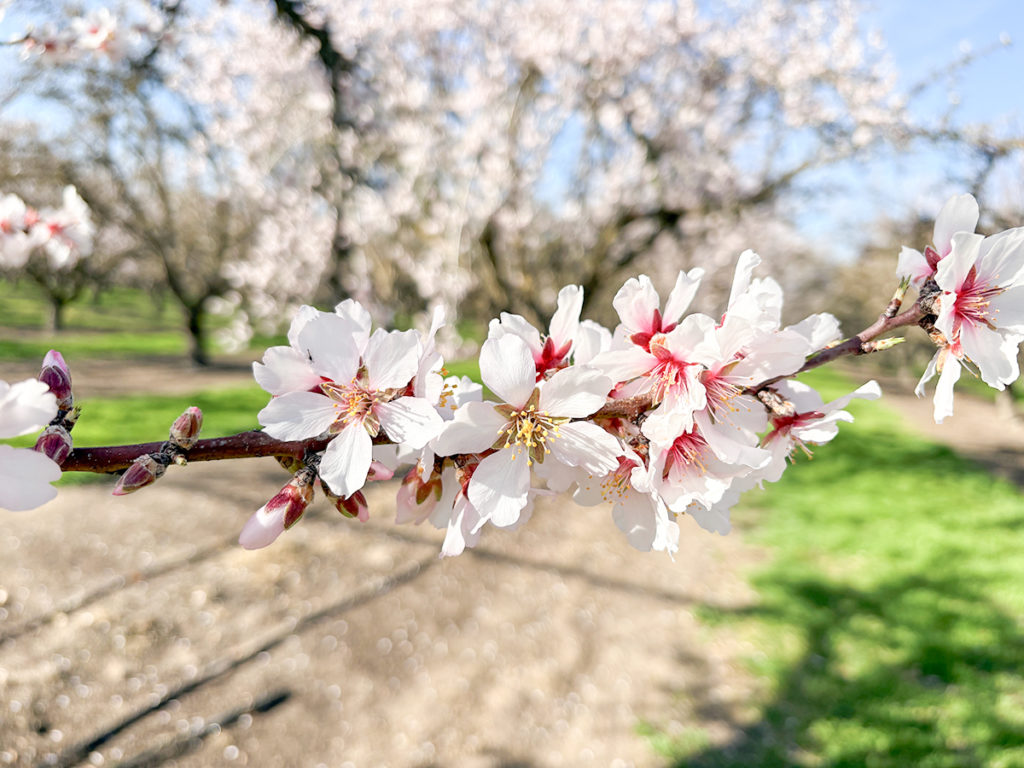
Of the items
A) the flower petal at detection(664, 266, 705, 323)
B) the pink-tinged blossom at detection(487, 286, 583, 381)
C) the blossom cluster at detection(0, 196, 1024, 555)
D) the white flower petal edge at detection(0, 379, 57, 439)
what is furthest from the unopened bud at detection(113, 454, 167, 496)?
the flower petal at detection(664, 266, 705, 323)

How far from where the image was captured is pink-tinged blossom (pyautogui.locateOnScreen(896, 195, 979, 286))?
2.92ft

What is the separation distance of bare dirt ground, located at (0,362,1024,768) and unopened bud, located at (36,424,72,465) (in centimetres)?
300

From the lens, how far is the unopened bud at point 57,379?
0.81 m

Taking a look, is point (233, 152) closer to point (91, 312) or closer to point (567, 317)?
point (567, 317)

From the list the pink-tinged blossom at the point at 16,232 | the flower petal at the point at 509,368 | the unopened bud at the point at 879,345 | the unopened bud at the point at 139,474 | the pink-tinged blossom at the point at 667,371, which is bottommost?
the pink-tinged blossom at the point at 16,232

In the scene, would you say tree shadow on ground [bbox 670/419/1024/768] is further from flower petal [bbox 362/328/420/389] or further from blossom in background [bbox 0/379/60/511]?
blossom in background [bbox 0/379/60/511]

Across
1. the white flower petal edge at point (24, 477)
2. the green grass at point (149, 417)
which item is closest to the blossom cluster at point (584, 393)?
the white flower petal edge at point (24, 477)

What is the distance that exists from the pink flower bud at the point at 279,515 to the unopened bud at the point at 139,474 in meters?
0.15

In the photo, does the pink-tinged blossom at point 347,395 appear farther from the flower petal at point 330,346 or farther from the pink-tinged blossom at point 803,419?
the pink-tinged blossom at point 803,419

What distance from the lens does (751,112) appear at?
9.14 m

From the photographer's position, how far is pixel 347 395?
89cm

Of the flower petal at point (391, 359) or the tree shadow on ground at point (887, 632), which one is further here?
the tree shadow on ground at point (887, 632)

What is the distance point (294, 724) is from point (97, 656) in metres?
1.36

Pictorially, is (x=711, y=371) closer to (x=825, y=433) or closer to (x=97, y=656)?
(x=825, y=433)
